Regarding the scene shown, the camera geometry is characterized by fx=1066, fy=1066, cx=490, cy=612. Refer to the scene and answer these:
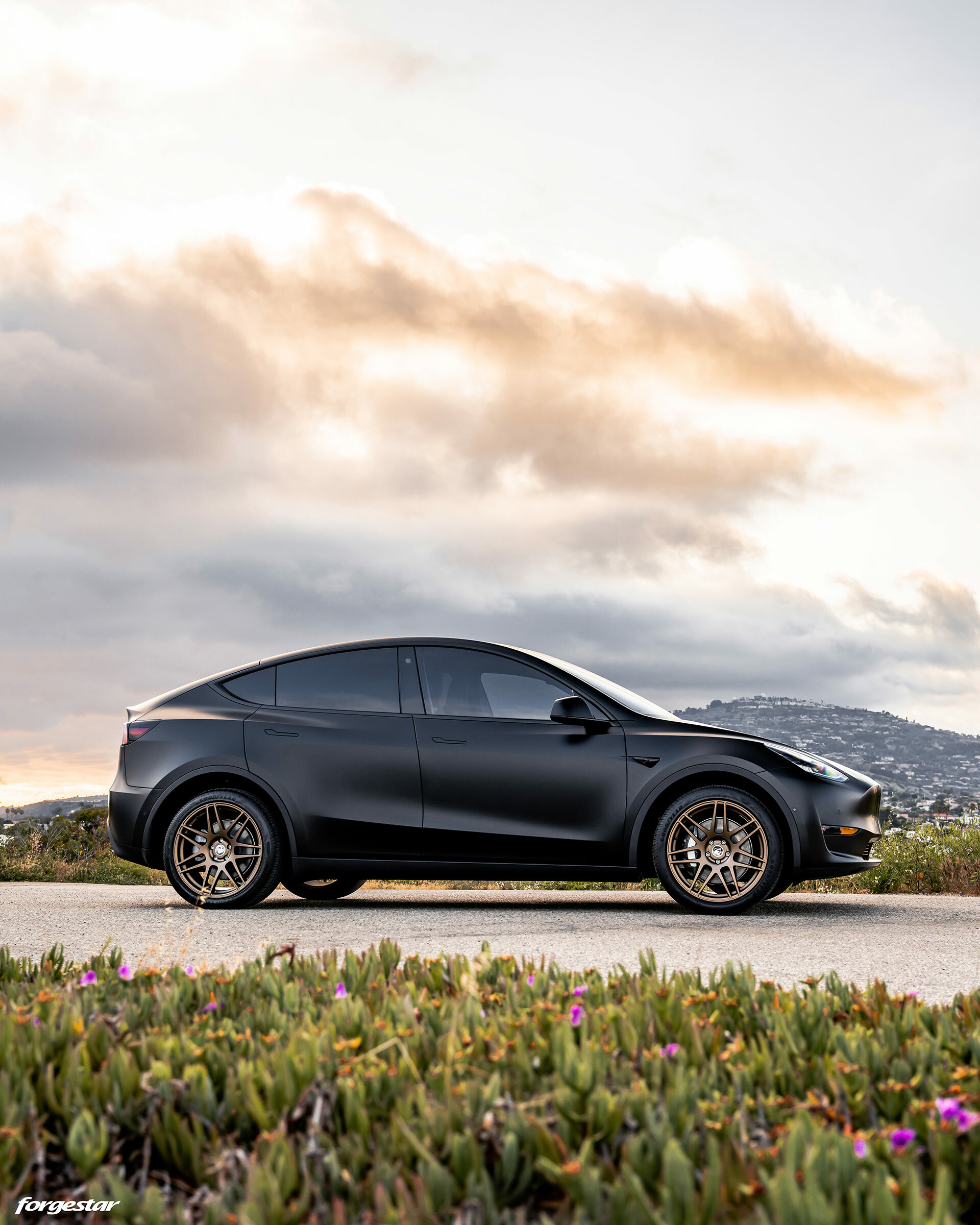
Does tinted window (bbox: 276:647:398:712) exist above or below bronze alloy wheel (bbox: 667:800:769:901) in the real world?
above

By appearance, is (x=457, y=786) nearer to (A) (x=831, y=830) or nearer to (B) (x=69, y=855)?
(A) (x=831, y=830)

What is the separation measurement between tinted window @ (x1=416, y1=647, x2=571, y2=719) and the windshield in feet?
0.57

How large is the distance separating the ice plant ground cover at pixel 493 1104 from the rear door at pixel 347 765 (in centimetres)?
402

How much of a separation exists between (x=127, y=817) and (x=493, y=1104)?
6.02m

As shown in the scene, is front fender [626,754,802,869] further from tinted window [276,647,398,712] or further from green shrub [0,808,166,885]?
green shrub [0,808,166,885]

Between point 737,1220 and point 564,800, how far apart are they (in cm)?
539

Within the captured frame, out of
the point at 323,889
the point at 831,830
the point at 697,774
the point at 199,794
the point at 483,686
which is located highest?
the point at 483,686

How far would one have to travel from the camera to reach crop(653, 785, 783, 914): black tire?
23.0 ft

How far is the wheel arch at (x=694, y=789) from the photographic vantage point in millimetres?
7059

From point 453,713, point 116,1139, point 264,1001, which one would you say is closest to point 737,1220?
point 116,1139

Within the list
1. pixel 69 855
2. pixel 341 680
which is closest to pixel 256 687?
pixel 341 680

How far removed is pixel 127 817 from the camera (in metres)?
7.54

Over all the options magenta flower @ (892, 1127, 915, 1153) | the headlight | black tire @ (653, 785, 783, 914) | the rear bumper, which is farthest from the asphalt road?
Answer: magenta flower @ (892, 1127, 915, 1153)

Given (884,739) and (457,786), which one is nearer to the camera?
(457,786)
